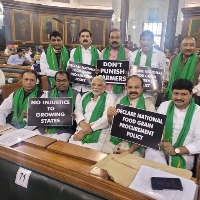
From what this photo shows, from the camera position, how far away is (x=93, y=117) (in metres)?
3.18

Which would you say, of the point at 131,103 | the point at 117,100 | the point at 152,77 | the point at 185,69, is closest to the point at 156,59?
the point at 152,77

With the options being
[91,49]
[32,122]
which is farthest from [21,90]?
[91,49]

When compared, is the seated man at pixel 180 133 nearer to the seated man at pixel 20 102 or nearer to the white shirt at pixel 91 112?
the white shirt at pixel 91 112

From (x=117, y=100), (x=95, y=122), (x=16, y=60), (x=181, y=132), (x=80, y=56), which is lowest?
(x=95, y=122)

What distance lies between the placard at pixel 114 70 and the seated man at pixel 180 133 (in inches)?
55.2

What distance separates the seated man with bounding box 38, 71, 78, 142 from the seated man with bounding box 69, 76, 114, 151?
0.62 feet

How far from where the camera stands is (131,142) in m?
2.69

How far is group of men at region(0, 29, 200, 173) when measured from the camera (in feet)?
8.36

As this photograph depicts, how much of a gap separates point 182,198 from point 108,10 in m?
15.1

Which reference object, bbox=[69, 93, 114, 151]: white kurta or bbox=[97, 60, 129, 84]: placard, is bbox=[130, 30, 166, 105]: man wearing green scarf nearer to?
bbox=[97, 60, 129, 84]: placard

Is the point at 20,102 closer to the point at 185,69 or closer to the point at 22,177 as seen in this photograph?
the point at 22,177

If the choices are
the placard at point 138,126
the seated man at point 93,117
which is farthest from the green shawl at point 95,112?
the placard at point 138,126

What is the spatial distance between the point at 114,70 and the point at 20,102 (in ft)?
5.20

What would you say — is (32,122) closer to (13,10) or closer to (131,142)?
(131,142)
